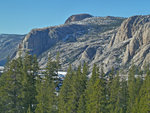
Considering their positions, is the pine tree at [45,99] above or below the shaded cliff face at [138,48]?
below

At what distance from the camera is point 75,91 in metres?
41.5

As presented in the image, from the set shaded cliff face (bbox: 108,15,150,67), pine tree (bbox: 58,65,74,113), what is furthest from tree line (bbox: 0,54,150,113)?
shaded cliff face (bbox: 108,15,150,67)

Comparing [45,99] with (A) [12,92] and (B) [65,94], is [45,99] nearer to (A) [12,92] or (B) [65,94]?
(A) [12,92]

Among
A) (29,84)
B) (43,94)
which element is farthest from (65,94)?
(29,84)

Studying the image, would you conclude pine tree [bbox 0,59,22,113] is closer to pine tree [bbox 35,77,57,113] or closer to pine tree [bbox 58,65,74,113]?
pine tree [bbox 35,77,57,113]

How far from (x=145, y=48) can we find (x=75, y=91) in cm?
11813

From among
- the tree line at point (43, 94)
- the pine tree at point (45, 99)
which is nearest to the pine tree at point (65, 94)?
the tree line at point (43, 94)

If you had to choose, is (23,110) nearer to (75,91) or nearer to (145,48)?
(75,91)

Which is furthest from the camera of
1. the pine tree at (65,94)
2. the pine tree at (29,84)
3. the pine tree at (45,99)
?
the pine tree at (65,94)

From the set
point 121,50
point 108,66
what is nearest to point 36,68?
point 108,66

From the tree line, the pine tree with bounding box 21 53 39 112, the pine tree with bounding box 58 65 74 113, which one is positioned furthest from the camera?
the pine tree with bounding box 58 65 74 113

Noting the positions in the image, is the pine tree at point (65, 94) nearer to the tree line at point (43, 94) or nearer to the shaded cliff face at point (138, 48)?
the tree line at point (43, 94)

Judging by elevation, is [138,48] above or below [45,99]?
above

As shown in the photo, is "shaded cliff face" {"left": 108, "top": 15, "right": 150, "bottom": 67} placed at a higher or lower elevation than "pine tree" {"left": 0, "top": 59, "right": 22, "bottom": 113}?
higher
